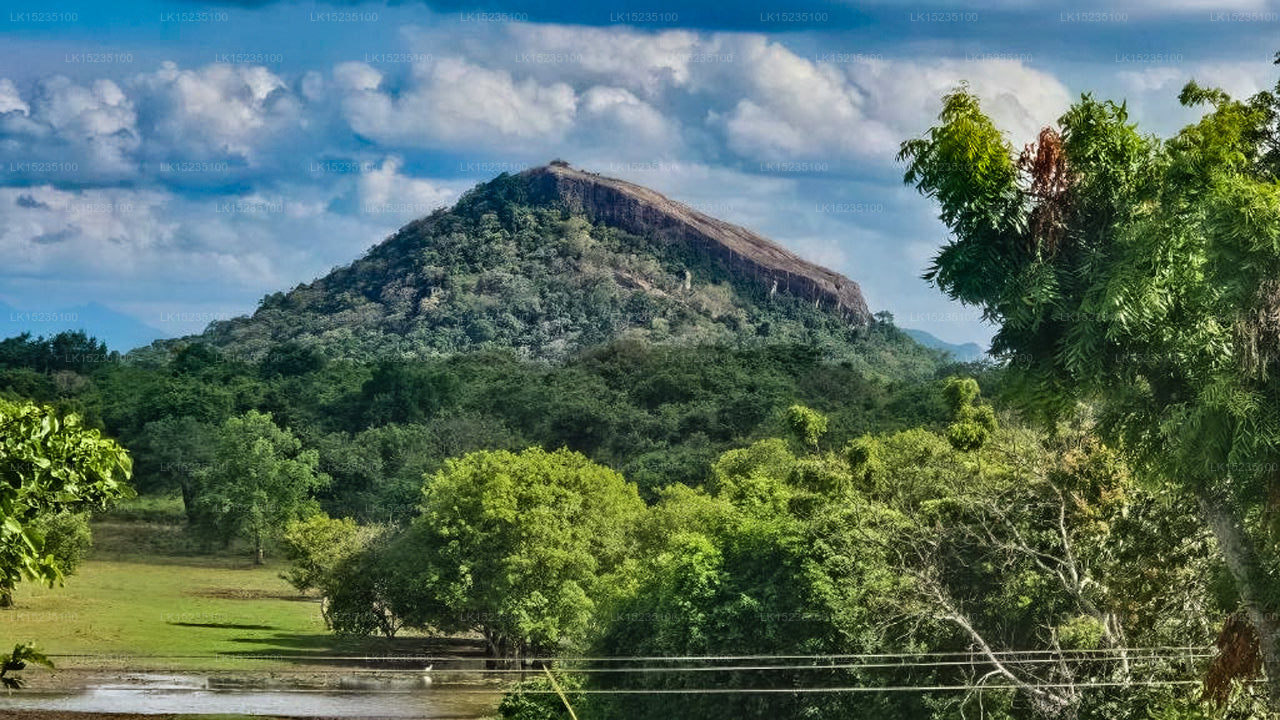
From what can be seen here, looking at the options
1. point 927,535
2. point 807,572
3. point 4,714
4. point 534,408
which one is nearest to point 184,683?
point 4,714

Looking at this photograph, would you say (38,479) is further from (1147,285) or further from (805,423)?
(805,423)

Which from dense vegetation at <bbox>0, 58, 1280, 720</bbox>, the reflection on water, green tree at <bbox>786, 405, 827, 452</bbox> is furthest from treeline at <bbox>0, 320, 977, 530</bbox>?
the reflection on water

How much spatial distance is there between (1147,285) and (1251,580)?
4.33 meters

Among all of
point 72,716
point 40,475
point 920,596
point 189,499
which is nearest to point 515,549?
point 72,716

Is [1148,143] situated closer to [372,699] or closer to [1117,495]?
[1117,495]

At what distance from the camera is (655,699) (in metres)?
33.1

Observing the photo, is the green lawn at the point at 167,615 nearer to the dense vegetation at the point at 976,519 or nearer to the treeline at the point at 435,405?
the dense vegetation at the point at 976,519

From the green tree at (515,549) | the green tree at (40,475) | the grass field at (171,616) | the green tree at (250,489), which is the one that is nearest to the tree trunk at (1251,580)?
the green tree at (40,475)

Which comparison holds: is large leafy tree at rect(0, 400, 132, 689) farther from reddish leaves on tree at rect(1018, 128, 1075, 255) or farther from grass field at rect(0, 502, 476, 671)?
grass field at rect(0, 502, 476, 671)

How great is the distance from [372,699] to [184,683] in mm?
6369

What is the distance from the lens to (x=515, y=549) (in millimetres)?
51500

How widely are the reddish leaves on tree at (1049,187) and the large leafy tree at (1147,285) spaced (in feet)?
0.06

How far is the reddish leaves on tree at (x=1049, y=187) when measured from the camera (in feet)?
57.6

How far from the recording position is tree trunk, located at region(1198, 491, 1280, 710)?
58.3ft
